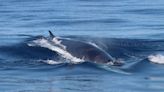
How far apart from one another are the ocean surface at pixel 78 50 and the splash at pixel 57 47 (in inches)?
1.7

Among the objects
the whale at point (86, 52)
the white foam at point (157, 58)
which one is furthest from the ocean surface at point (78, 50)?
the whale at point (86, 52)

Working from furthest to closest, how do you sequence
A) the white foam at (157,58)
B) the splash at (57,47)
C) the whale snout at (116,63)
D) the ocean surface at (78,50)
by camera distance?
the splash at (57,47) → the white foam at (157,58) → the whale snout at (116,63) → the ocean surface at (78,50)

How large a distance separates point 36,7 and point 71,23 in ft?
40.3

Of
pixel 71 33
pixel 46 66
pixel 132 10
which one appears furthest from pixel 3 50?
pixel 132 10

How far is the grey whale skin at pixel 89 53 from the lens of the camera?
1917 cm

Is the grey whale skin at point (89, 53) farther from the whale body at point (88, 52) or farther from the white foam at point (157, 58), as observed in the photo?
the white foam at point (157, 58)

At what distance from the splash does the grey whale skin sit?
17cm

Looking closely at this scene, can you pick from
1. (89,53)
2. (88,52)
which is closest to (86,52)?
(88,52)

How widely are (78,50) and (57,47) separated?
2.04 m

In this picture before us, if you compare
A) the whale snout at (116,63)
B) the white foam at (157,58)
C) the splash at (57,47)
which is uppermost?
the splash at (57,47)

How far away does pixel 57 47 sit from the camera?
2245 centimetres

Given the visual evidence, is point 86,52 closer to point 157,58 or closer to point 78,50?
point 78,50

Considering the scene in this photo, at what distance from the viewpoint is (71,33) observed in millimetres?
28500

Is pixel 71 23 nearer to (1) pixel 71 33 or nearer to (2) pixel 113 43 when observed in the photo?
(1) pixel 71 33
